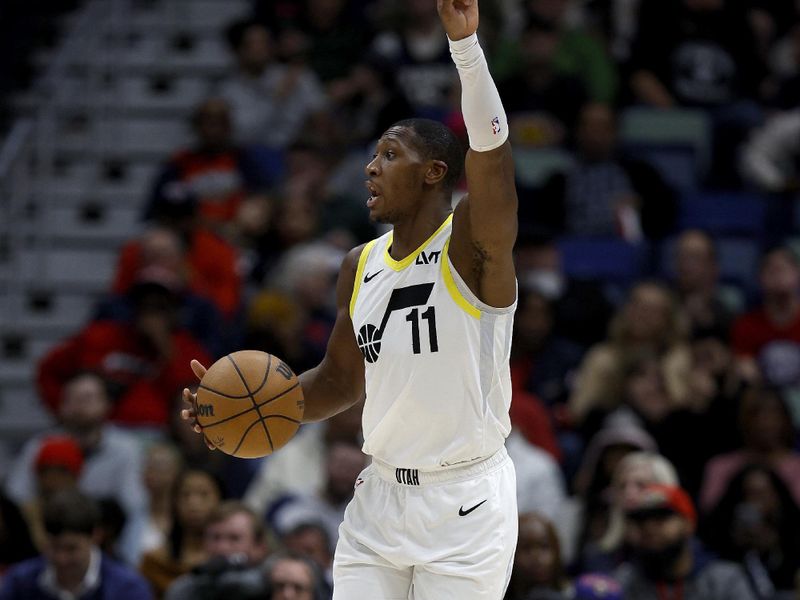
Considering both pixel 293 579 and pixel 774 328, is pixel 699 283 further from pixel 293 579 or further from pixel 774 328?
pixel 293 579

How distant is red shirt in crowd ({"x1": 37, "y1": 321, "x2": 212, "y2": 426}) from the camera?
35.7ft

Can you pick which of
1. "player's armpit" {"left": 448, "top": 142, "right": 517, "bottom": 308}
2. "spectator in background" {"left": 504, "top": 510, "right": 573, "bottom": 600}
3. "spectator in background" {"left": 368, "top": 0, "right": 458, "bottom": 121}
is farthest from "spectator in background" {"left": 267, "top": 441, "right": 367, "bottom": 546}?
"spectator in background" {"left": 368, "top": 0, "right": 458, "bottom": 121}

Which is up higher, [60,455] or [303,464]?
[60,455]

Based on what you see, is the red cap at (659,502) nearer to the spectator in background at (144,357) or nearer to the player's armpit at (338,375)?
the player's armpit at (338,375)

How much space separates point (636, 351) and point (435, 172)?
519 centimetres

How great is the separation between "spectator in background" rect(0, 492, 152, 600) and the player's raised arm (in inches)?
150

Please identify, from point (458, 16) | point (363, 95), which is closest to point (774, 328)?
point (363, 95)

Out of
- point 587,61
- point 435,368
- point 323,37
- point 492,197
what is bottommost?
point 435,368

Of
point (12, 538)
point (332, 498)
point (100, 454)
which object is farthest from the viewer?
point (100, 454)

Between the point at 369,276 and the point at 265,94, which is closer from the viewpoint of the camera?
the point at 369,276

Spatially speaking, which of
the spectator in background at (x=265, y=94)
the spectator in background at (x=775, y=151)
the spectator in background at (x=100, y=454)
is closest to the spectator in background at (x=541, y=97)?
the spectator in background at (x=775, y=151)

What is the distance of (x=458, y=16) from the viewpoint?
550cm

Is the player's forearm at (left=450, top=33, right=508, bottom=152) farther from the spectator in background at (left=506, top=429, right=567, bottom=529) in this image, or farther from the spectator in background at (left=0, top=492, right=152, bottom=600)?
the spectator in background at (left=506, top=429, right=567, bottom=529)

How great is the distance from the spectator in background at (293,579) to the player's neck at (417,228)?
109 inches
